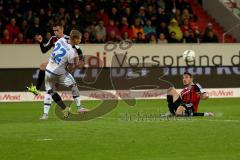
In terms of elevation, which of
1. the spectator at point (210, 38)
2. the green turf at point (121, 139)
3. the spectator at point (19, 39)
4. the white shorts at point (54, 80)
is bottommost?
the green turf at point (121, 139)

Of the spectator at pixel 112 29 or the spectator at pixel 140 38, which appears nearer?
the spectator at pixel 112 29

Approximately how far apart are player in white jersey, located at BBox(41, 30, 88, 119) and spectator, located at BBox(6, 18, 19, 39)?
40.1 feet

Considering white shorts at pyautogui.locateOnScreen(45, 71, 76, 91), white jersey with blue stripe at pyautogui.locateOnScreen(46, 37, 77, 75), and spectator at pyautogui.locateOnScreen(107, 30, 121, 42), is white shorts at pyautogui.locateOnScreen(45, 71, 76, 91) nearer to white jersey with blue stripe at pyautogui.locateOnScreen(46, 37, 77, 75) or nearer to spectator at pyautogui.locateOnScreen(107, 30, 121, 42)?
white jersey with blue stripe at pyautogui.locateOnScreen(46, 37, 77, 75)

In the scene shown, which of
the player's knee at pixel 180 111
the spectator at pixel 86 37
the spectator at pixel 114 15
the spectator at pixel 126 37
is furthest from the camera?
the spectator at pixel 114 15

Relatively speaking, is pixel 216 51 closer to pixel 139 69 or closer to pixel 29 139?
pixel 139 69

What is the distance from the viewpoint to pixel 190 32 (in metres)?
33.7

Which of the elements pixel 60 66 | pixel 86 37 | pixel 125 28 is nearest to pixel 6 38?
pixel 86 37

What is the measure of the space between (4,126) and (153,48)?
16.8m

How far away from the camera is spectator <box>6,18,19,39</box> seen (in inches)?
A: 1192

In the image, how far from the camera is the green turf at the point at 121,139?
1117 cm

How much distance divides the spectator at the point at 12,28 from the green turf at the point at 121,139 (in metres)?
12.4

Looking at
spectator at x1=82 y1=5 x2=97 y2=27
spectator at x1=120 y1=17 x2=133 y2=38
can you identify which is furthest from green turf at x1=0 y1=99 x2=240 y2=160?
spectator at x1=120 y1=17 x2=133 y2=38

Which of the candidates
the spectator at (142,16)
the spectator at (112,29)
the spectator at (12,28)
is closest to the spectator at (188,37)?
the spectator at (142,16)

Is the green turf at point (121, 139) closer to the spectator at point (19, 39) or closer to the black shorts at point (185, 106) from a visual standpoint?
the black shorts at point (185, 106)
